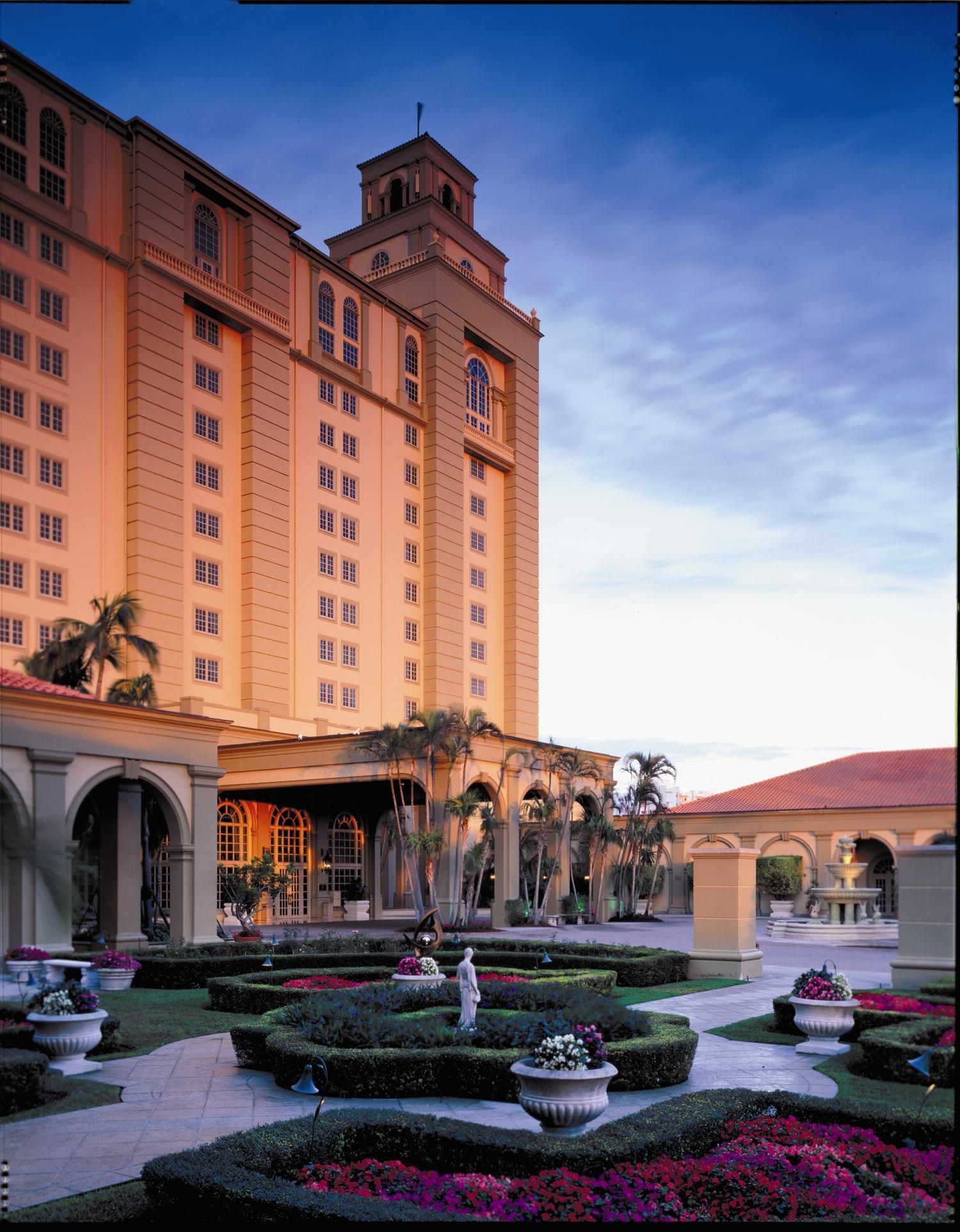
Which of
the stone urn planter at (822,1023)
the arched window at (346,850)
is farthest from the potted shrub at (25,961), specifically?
the arched window at (346,850)

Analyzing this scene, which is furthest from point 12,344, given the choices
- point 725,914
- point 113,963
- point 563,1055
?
point 725,914

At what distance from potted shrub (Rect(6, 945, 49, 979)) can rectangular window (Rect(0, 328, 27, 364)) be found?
352 inches

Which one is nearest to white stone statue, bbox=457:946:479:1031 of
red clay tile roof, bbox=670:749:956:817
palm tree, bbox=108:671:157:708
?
red clay tile roof, bbox=670:749:956:817

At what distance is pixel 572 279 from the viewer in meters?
6.84

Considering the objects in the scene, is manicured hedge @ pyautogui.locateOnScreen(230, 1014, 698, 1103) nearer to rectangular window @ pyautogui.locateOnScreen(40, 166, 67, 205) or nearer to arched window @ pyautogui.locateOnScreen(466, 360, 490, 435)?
rectangular window @ pyautogui.locateOnScreen(40, 166, 67, 205)

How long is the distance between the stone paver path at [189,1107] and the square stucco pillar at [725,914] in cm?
741

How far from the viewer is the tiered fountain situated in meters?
32.2

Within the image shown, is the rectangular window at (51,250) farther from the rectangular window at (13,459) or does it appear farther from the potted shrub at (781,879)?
the potted shrub at (781,879)

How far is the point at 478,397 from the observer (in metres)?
45.2

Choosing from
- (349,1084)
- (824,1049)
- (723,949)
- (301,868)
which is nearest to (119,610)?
(349,1084)

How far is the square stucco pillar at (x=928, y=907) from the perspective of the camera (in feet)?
14.6

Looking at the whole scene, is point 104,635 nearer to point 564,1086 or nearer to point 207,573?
point 564,1086

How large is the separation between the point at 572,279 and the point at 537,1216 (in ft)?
19.3

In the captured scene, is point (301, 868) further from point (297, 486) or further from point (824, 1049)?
point (824, 1049)
